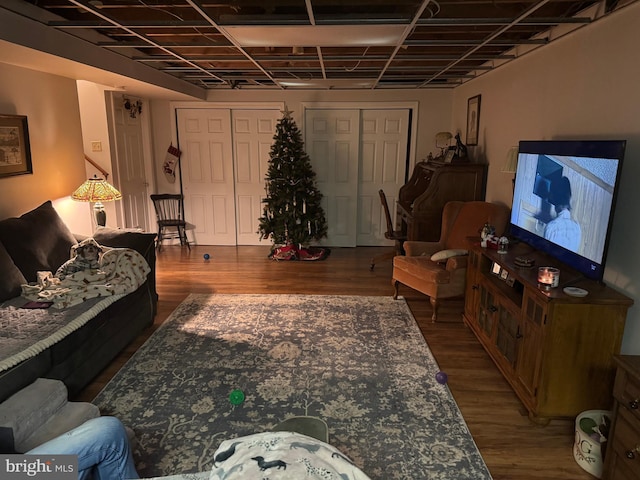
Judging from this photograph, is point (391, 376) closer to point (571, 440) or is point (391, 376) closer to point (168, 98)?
point (571, 440)

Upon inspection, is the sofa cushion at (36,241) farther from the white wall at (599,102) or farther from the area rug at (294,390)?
the white wall at (599,102)

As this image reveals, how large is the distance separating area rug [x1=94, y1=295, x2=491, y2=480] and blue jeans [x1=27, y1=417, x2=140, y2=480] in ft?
1.98

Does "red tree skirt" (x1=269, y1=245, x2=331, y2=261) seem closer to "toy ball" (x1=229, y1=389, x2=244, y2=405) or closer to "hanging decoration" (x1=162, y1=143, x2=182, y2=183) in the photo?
"hanging decoration" (x1=162, y1=143, x2=182, y2=183)

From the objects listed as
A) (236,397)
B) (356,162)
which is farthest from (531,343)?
(356,162)

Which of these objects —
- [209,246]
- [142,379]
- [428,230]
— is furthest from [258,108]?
[142,379]

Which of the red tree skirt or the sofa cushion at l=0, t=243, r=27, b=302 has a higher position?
the sofa cushion at l=0, t=243, r=27, b=302

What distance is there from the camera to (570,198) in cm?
259

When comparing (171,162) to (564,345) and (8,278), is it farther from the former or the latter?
(564,345)

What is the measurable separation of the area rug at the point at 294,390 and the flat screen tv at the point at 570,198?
1150 millimetres

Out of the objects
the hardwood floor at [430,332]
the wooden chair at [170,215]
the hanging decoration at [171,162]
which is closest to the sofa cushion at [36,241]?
the hardwood floor at [430,332]

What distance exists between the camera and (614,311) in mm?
2219

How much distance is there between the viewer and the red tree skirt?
230 inches

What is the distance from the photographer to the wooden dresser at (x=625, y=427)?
1.73 meters

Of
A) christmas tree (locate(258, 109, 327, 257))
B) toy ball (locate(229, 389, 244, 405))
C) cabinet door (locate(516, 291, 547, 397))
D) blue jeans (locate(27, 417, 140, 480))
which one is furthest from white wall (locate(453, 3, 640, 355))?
christmas tree (locate(258, 109, 327, 257))
